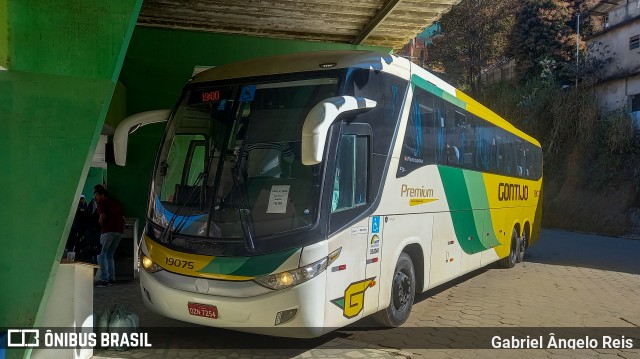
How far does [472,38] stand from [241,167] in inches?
1218

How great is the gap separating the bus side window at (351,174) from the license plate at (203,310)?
58.6 inches

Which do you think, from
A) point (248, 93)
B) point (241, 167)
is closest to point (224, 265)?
point (241, 167)

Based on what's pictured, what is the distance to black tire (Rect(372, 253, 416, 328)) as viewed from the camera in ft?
19.8

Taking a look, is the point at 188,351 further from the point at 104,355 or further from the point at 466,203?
the point at 466,203

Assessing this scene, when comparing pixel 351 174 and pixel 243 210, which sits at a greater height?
pixel 351 174

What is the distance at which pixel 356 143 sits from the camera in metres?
5.27

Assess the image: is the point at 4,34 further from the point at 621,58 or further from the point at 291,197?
the point at 621,58

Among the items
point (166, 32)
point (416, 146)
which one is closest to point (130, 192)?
point (166, 32)

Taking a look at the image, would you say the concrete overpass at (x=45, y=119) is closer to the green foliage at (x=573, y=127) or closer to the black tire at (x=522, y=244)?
the black tire at (x=522, y=244)

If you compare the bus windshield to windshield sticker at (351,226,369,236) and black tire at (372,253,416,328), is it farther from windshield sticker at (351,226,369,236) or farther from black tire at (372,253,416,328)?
black tire at (372,253,416,328)

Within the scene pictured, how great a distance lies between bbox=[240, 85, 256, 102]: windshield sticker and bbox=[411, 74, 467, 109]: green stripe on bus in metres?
2.21

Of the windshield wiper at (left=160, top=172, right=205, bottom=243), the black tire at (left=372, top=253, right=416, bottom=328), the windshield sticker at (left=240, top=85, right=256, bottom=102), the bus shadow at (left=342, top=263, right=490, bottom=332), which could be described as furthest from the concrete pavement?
the windshield sticker at (left=240, top=85, right=256, bottom=102)

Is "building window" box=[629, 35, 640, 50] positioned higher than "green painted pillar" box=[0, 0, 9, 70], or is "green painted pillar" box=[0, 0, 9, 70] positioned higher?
"building window" box=[629, 35, 640, 50]

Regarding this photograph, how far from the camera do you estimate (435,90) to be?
7.18m
